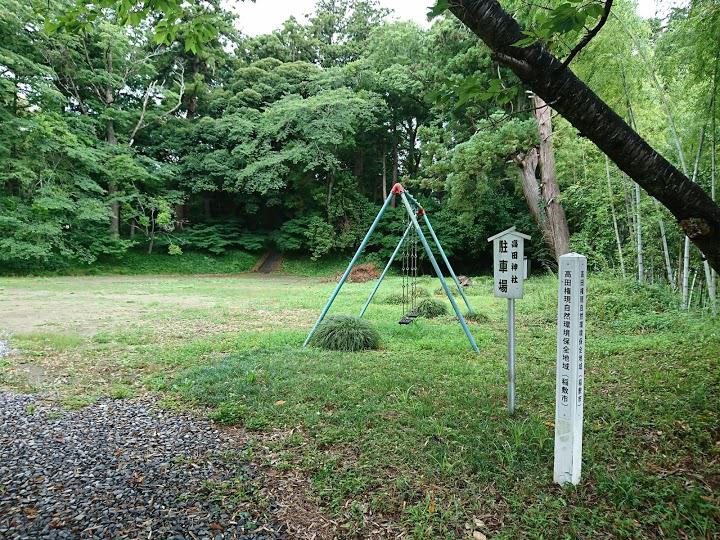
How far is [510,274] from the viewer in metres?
3.39

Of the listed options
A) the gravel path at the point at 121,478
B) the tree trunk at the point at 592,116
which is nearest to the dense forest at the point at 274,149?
the tree trunk at the point at 592,116

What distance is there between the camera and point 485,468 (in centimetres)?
260

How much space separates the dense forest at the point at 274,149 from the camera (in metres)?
12.4

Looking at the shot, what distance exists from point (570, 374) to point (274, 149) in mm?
18953

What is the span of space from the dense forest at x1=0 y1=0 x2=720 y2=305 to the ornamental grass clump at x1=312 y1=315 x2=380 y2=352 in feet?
17.8

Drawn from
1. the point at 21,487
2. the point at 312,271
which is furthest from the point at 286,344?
the point at 312,271

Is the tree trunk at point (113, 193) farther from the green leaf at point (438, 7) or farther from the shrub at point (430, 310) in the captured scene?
the green leaf at point (438, 7)

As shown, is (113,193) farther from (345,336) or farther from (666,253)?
(666,253)

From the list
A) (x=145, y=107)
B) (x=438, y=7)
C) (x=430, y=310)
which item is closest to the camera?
(x=438, y=7)

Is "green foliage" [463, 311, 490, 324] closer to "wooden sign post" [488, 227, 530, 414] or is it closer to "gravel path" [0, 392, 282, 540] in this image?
"wooden sign post" [488, 227, 530, 414]

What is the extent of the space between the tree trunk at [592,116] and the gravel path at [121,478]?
8.17ft

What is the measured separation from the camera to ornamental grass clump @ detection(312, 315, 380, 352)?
552 centimetres

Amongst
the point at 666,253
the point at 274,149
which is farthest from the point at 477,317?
the point at 274,149

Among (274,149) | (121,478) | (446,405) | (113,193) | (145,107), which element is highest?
(145,107)
